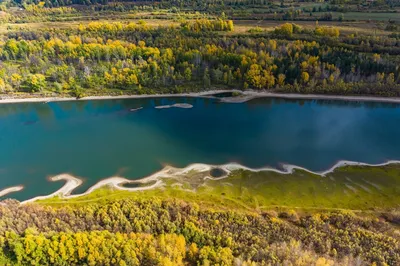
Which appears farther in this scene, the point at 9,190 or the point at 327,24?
the point at 327,24

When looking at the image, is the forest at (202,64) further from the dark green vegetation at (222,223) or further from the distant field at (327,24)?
the dark green vegetation at (222,223)

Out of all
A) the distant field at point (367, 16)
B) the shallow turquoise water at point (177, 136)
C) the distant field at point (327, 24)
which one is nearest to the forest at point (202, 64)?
the shallow turquoise water at point (177, 136)

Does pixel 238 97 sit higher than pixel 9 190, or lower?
higher

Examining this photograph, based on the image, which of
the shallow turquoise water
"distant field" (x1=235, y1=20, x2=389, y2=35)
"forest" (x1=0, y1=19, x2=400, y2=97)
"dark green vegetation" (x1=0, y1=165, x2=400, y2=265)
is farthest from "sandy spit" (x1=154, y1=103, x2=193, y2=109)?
"distant field" (x1=235, y1=20, x2=389, y2=35)

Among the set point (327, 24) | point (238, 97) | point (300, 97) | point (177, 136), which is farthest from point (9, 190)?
point (327, 24)

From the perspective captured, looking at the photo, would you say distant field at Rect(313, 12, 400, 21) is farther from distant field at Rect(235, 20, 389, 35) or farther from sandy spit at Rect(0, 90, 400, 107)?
sandy spit at Rect(0, 90, 400, 107)

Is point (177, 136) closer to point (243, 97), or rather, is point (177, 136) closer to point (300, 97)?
point (243, 97)
